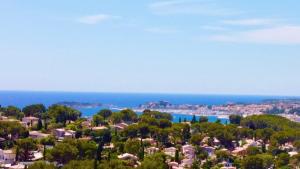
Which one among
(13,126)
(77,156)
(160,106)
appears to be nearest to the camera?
(77,156)

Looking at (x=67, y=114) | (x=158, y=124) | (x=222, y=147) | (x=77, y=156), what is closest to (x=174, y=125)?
(x=158, y=124)

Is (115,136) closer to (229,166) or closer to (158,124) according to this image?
(158,124)

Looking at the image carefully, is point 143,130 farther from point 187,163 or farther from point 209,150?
point 187,163

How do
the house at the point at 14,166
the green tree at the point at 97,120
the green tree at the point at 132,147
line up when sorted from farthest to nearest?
the green tree at the point at 97,120 < the green tree at the point at 132,147 < the house at the point at 14,166

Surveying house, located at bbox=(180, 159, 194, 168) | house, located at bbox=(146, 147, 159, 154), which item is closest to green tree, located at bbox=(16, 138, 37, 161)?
house, located at bbox=(146, 147, 159, 154)

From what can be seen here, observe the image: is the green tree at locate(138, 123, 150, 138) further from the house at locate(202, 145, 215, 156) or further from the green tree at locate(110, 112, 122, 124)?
the green tree at locate(110, 112, 122, 124)

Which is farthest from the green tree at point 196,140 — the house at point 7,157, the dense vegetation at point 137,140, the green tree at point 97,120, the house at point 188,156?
the house at point 7,157

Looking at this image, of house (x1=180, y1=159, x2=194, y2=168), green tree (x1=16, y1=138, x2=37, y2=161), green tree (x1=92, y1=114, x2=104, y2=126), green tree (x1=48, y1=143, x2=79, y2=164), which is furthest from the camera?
green tree (x1=92, y1=114, x2=104, y2=126)

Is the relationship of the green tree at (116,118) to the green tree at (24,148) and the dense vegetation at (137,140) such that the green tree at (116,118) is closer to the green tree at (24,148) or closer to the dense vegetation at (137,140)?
the dense vegetation at (137,140)

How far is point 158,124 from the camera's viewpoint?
55531 mm

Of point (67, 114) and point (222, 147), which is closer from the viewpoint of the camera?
point (222, 147)

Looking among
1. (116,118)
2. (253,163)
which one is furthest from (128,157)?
(116,118)

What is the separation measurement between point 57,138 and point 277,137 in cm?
2259

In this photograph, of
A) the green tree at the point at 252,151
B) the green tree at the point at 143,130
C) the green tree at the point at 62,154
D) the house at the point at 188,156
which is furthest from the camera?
the green tree at the point at 143,130
